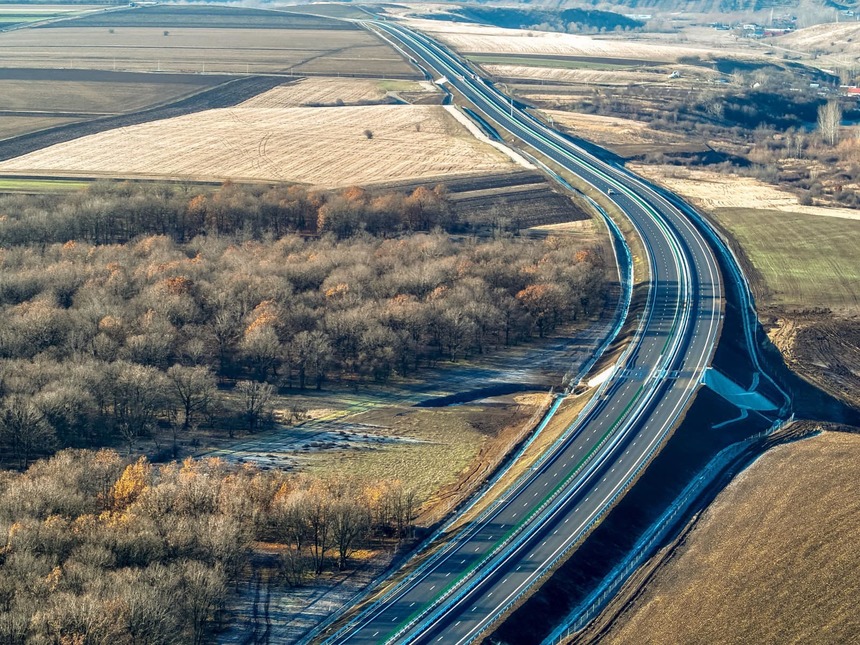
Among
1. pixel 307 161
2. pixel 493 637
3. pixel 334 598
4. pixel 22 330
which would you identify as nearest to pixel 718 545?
pixel 493 637

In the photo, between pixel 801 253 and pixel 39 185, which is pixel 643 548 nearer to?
pixel 801 253

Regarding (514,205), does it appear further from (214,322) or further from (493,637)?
(493,637)

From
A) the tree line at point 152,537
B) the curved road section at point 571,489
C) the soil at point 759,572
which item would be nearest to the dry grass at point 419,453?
the tree line at point 152,537

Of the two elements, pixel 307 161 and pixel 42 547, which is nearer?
pixel 42 547

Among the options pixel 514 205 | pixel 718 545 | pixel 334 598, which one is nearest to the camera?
pixel 334 598

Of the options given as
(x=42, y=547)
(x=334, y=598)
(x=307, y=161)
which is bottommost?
(x=334, y=598)

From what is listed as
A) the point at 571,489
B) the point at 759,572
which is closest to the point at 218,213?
the point at 571,489
